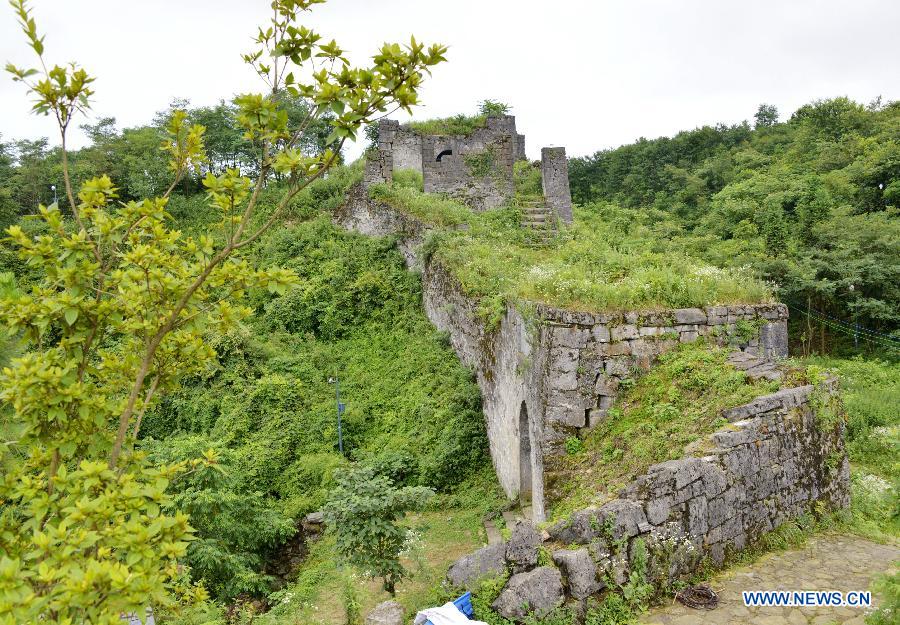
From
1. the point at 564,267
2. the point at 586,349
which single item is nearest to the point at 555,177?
the point at 564,267

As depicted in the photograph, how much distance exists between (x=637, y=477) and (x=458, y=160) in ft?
40.9

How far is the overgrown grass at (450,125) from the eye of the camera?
16.4m

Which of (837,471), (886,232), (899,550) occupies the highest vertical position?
(886,232)

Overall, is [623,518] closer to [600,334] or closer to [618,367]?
[618,367]

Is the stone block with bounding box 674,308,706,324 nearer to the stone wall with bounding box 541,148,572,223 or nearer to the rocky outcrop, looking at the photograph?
the rocky outcrop

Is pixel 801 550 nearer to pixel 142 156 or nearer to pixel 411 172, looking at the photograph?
pixel 411 172

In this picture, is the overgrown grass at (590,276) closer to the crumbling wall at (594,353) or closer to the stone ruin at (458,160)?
the crumbling wall at (594,353)

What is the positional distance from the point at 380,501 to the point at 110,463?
154 inches

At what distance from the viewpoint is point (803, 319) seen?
16.5 m

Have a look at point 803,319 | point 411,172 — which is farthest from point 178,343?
point 803,319

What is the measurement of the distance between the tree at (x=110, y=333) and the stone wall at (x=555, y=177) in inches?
496

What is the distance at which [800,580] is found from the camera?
4.54 m

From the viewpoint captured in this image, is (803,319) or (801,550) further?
(803,319)

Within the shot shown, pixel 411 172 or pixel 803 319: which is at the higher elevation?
pixel 411 172
